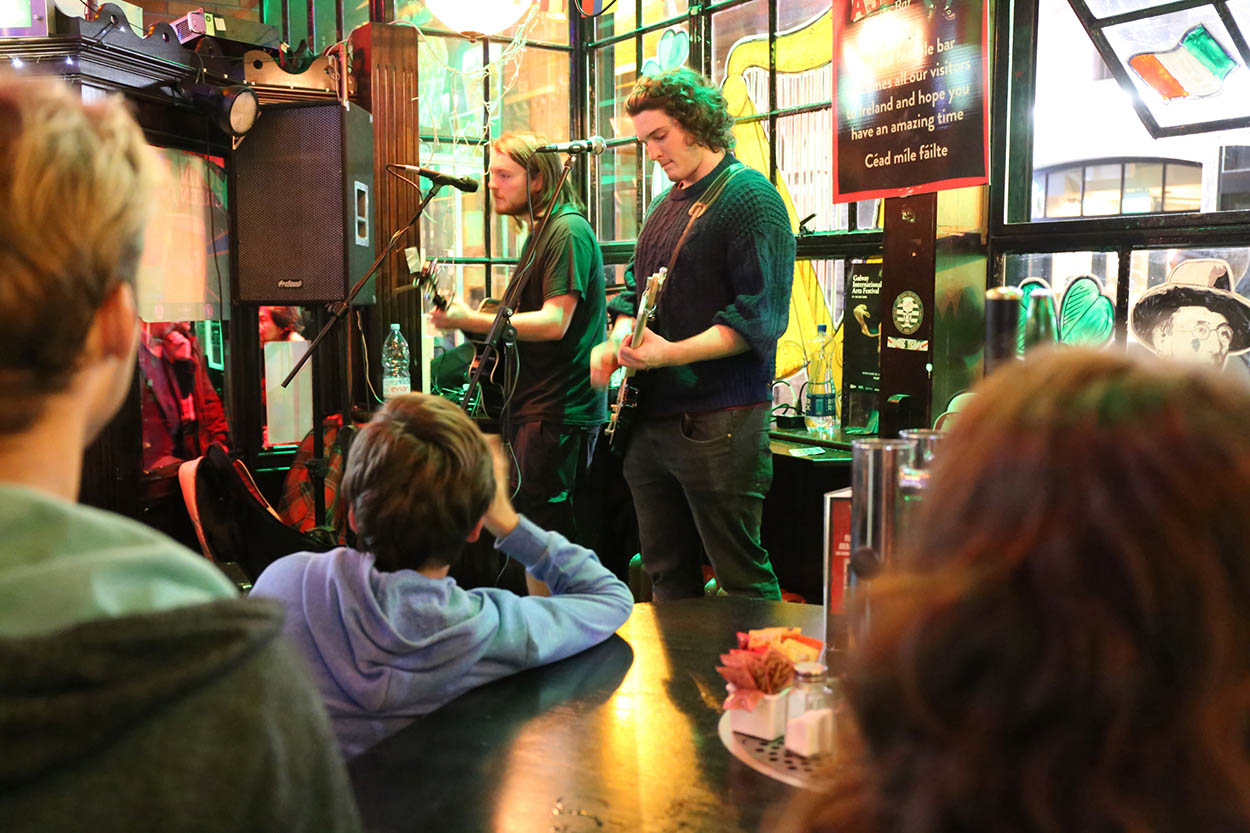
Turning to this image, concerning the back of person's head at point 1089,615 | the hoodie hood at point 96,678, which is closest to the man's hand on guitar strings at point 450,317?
the hoodie hood at point 96,678

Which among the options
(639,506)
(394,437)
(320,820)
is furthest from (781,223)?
(320,820)

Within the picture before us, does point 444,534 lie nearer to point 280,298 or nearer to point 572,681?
point 572,681

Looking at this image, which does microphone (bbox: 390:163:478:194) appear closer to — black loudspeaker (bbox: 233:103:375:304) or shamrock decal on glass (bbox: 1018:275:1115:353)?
black loudspeaker (bbox: 233:103:375:304)

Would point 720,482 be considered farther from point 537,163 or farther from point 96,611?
point 96,611

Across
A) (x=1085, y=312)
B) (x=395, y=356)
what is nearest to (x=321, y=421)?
(x=395, y=356)

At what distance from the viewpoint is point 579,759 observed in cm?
109

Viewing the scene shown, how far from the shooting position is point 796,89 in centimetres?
377

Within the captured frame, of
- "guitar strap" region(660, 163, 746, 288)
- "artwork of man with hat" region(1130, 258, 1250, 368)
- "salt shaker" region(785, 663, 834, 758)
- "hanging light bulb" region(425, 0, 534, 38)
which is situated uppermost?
"hanging light bulb" region(425, 0, 534, 38)

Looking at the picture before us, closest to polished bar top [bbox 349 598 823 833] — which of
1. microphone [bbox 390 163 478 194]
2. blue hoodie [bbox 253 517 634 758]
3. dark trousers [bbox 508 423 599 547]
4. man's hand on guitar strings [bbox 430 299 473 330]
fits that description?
blue hoodie [bbox 253 517 634 758]

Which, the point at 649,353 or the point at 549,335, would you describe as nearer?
the point at 649,353

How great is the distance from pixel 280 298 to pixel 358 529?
8.90 feet

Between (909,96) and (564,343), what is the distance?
1201 millimetres

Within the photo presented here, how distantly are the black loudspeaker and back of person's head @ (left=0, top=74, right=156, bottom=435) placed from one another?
3.26 metres

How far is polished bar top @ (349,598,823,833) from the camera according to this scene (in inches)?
38.3
